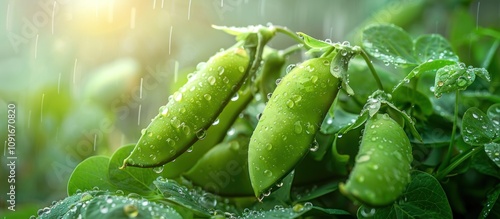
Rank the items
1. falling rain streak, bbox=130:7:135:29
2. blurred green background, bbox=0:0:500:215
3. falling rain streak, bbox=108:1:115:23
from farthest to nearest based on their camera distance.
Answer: falling rain streak, bbox=130:7:135:29, falling rain streak, bbox=108:1:115:23, blurred green background, bbox=0:0:500:215

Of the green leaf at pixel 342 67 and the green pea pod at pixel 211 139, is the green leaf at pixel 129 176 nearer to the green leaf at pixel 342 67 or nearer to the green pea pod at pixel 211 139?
the green pea pod at pixel 211 139

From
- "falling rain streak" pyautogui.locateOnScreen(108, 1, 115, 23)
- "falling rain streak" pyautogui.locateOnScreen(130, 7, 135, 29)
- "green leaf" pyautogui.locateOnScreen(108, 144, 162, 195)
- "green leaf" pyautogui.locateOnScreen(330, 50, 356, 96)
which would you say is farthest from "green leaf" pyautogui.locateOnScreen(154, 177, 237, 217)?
"falling rain streak" pyautogui.locateOnScreen(130, 7, 135, 29)

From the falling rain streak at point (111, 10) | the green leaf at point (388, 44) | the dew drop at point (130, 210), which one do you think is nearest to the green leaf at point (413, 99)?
the green leaf at point (388, 44)

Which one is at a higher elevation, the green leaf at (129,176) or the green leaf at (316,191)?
the green leaf at (129,176)

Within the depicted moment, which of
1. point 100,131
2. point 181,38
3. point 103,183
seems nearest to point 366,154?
point 103,183

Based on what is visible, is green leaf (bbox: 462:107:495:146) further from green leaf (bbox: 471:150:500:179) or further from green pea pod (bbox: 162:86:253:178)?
green pea pod (bbox: 162:86:253:178)
